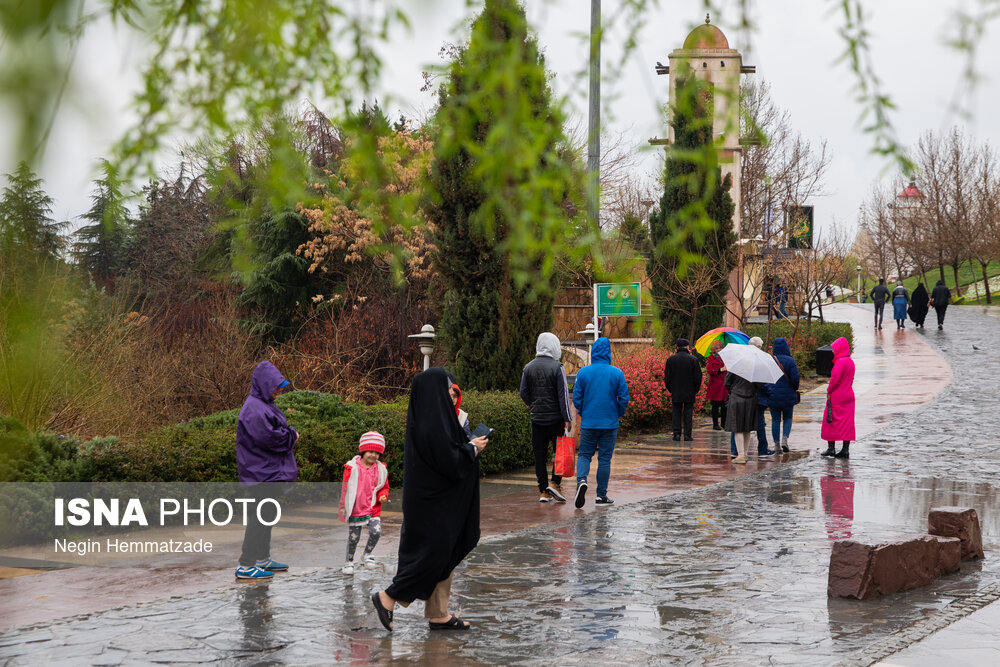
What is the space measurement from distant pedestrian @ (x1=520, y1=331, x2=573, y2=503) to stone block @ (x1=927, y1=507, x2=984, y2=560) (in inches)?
161

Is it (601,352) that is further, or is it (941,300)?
(941,300)

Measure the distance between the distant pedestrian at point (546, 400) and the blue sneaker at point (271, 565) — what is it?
13.2 ft

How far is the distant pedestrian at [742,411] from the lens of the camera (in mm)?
14617

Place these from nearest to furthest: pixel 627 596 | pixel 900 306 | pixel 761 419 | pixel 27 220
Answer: pixel 27 220 → pixel 627 596 → pixel 761 419 → pixel 900 306

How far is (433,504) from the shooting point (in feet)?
20.9

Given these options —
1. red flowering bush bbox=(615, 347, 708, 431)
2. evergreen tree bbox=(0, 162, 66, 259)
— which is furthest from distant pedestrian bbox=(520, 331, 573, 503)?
evergreen tree bbox=(0, 162, 66, 259)

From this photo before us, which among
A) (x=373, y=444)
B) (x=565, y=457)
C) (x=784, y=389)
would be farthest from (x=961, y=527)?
(x=784, y=389)

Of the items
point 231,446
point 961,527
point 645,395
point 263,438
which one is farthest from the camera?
point 645,395

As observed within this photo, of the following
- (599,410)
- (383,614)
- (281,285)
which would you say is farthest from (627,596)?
(281,285)

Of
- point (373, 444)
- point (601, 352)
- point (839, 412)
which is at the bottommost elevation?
point (839, 412)

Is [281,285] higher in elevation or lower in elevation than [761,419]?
higher

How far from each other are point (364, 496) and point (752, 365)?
827cm

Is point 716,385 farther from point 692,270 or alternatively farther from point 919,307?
point 919,307

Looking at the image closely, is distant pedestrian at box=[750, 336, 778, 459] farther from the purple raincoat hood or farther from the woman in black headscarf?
the woman in black headscarf
